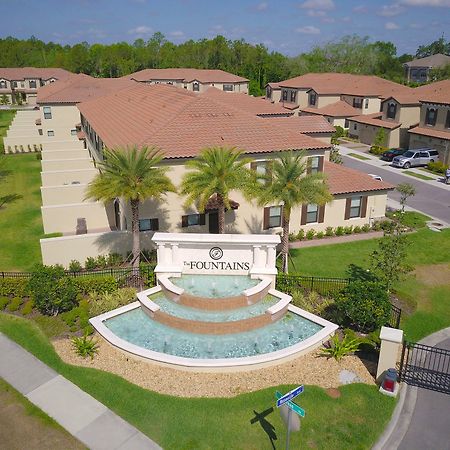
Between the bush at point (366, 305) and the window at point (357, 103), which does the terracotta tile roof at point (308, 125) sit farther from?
the window at point (357, 103)

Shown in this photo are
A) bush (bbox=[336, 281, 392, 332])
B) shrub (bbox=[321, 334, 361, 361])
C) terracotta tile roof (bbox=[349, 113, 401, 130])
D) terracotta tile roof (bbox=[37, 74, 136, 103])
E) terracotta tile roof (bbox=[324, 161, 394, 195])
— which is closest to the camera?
shrub (bbox=[321, 334, 361, 361])

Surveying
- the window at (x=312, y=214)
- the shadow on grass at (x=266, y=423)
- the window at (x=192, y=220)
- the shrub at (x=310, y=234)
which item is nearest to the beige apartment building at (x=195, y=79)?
the window at (x=312, y=214)

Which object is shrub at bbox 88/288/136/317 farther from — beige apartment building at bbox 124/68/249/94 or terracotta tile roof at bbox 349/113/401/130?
beige apartment building at bbox 124/68/249/94

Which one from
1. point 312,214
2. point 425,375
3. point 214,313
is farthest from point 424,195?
point 214,313

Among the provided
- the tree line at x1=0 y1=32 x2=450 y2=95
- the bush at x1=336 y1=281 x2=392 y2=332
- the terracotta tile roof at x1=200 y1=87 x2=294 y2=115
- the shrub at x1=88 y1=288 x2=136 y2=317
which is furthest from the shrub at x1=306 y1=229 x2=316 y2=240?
the tree line at x1=0 y1=32 x2=450 y2=95

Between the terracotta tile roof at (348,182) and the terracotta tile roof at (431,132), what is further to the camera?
the terracotta tile roof at (431,132)

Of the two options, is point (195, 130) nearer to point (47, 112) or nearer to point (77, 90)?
point (47, 112)

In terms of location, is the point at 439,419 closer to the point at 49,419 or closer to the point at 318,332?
the point at 318,332
